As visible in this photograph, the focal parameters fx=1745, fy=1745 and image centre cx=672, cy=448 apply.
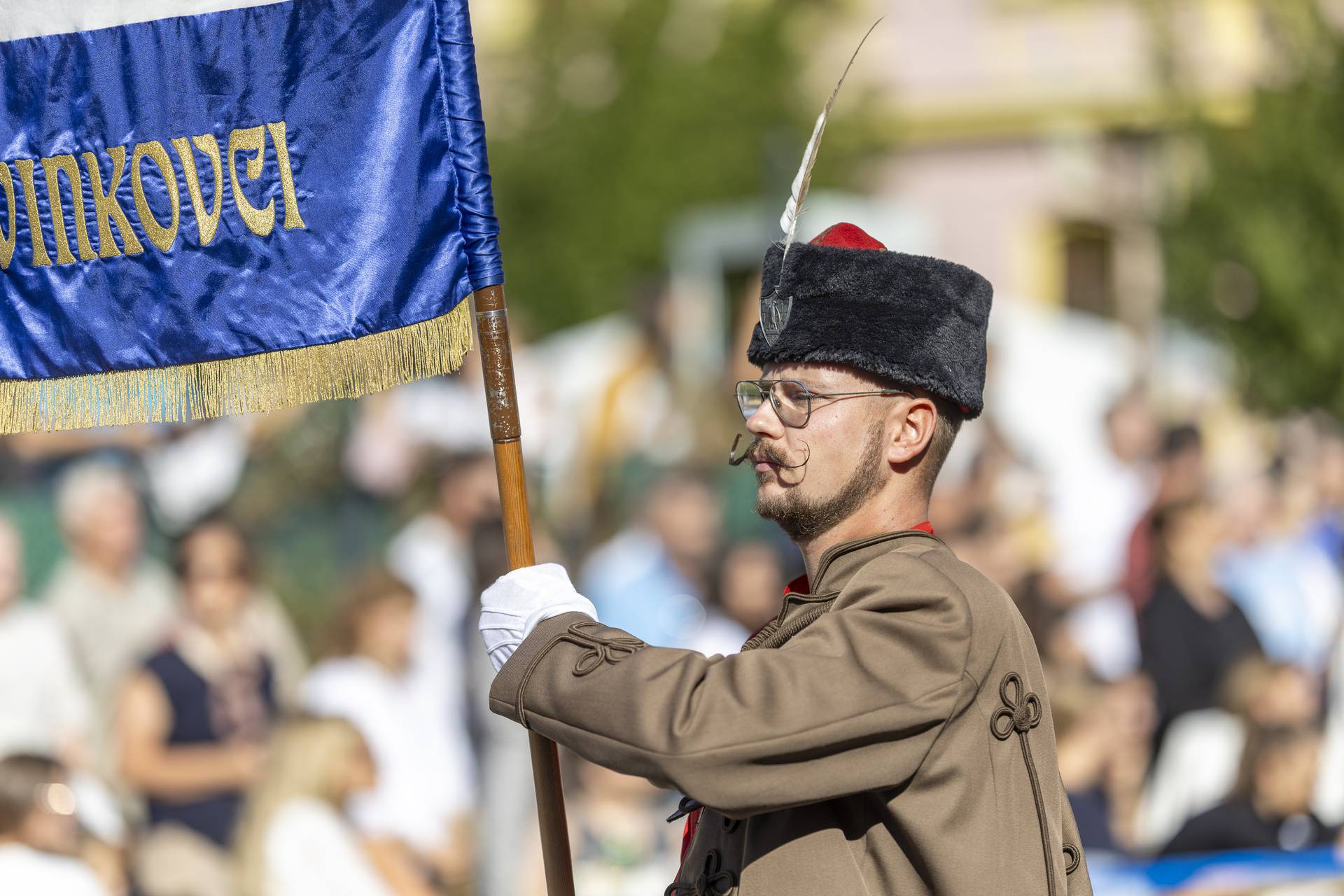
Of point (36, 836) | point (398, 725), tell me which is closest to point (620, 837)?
point (398, 725)

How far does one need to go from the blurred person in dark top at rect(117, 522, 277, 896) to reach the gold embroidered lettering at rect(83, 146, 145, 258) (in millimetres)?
2920

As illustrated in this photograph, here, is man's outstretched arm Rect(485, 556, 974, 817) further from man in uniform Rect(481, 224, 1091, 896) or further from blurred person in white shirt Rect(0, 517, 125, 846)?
blurred person in white shirt Rect(0, 517, 125, 846)

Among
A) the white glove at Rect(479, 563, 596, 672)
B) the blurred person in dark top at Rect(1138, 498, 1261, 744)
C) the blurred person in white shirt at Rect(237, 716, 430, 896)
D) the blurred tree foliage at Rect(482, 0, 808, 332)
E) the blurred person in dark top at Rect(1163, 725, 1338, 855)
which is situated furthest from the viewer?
the blurred tree foliage at Rect(482, 0, 808, 332)

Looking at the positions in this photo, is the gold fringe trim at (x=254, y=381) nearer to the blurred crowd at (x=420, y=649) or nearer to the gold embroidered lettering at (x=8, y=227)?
the gold embroidered lettering at (x=8, y=227)

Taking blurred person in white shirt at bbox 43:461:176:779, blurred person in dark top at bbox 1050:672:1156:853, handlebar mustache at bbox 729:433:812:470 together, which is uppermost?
handlebar mustache at bbox 729:433:812:470

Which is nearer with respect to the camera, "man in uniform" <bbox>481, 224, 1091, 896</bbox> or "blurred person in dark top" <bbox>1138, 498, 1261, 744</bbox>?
"man in uniform" <bbox>481, 224, 1091, 896</bbox>

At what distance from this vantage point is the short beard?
2740 mm

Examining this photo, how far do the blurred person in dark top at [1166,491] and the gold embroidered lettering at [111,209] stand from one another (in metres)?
5.09

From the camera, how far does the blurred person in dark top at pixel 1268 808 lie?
6.19 m

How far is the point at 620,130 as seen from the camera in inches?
781

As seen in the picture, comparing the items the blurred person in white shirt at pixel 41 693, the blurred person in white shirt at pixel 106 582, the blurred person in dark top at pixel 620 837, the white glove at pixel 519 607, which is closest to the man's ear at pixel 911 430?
the white glove at pixel 519 607

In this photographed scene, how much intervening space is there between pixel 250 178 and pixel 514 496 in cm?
68

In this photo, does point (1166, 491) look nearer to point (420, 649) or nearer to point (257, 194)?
point (420, 649)

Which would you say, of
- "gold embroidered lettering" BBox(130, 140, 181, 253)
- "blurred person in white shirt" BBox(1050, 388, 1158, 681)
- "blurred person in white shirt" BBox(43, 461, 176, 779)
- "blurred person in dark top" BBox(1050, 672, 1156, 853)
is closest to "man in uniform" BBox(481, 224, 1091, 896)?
"gold embroidered lettering" BBox(130, 140, 181, 253)
